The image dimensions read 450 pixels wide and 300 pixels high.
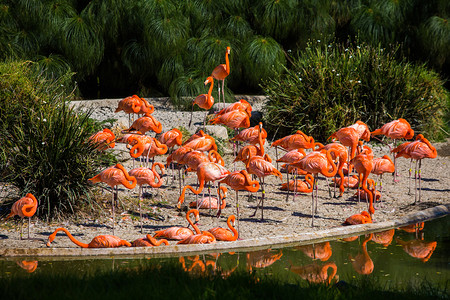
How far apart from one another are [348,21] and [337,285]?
38.2ft

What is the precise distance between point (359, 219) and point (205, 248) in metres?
1.93

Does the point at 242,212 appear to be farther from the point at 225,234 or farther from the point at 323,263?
the point at 323,263

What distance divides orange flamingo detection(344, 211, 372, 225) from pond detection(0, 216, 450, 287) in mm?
464

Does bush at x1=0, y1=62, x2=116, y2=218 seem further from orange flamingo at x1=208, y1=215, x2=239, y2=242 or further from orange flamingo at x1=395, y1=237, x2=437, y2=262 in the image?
orange flamingo at x1=395, y1=237, x2=437, y2=262

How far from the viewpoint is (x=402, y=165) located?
1004 centimetres

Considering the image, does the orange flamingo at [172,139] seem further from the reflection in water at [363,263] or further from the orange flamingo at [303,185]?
Answer: the reflection in water at [363,263]

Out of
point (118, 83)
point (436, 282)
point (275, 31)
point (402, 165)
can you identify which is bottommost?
point (436, 282)

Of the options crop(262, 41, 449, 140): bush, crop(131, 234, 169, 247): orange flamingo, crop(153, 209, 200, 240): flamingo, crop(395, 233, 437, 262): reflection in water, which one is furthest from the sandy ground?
crop(262, 41, 449, 140): bush

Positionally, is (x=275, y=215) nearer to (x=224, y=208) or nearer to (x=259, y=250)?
(x=224, y=208)

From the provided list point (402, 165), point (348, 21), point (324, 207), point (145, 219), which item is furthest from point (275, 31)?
point (145, 219)

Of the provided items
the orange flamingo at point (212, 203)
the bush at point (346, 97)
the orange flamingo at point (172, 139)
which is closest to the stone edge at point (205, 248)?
the orange flamingo at point (212, 203)

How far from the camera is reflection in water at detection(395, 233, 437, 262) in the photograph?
563 cm

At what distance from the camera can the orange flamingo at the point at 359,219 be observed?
6.64 meters

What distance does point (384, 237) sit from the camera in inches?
248
